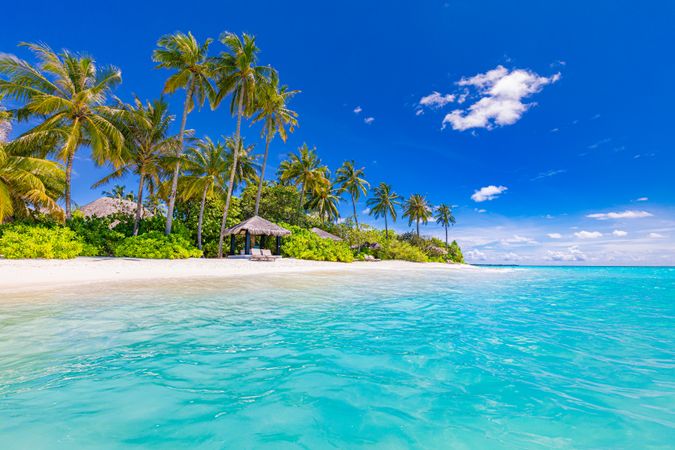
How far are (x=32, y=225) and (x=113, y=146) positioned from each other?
5575 mm

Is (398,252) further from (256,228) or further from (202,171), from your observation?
(202,171)

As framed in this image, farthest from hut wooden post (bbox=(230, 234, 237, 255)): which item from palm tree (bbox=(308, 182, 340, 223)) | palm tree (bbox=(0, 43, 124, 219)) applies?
palm tree (bbox=(308, 182, 340, 223))

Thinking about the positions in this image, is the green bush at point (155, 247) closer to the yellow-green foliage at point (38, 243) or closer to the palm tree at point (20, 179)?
the yellow-green foliage at point (38, 243)

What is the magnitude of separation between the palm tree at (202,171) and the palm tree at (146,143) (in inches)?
62.0

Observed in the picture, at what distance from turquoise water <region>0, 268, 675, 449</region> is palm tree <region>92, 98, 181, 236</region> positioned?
15.6 meters

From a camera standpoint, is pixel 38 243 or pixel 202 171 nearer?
pixel 38 243

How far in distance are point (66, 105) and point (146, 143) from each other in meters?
4.34

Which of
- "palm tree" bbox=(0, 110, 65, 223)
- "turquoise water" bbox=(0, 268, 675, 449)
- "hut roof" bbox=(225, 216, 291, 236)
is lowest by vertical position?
"turquoise water" bbox=(0, 268, 675, 449)

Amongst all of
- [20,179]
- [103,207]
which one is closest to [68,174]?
[20,179]

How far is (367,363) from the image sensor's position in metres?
3.98

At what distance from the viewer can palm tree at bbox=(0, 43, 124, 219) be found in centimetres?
1591

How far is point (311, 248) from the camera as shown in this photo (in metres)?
26.9

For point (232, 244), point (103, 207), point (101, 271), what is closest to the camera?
point (101, 271)

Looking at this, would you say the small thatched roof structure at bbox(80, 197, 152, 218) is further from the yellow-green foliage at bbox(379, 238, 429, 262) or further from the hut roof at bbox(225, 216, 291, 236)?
the yellow-green foliage at bbox(379, 238, 429, 262)
